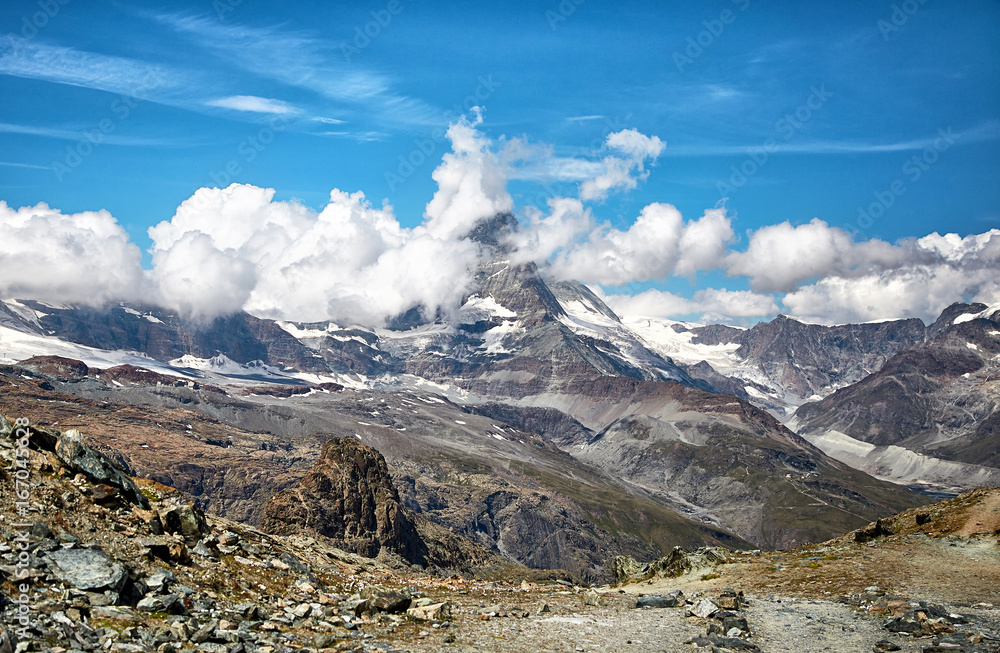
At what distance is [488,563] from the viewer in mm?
168250

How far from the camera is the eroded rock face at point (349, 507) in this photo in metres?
121

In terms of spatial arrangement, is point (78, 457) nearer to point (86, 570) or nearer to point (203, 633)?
point (86, 570)

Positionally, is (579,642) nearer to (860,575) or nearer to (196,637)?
(196,637)

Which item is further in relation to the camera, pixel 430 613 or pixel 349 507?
pixel 349 507

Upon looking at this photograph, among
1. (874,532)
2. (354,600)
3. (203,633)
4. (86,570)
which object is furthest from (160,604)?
(874,532)

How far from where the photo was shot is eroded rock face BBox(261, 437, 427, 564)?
396 feet

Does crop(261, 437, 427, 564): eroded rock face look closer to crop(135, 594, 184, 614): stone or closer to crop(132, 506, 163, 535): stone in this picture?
crop(132, 506, 163, 535): stone

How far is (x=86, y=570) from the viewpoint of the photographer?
24.0 meters

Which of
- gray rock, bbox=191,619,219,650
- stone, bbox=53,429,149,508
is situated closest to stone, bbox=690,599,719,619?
gray rock, bbox=191,619,219,650

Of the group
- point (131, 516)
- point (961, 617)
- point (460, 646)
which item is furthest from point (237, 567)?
point (961, 617)
